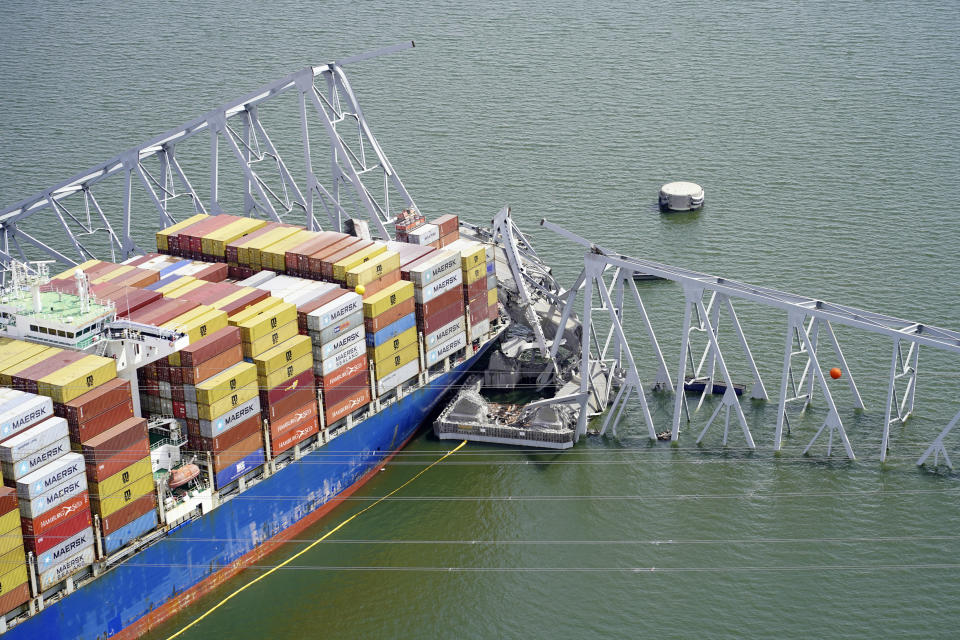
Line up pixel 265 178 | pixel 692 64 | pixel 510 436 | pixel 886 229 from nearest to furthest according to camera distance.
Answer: pixel 510 436 → pixel 886 229 → pixel 265 178 → pixel 692 64

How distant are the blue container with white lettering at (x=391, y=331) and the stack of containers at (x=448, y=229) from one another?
11.9 m

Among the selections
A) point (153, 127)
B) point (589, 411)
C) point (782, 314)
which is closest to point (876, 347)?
point (782, 314)

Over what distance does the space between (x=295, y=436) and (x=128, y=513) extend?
13.8 metres

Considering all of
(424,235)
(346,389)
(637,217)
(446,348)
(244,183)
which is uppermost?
(244,183)

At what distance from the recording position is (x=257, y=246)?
9419 centimetres

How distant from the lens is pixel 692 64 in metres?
164

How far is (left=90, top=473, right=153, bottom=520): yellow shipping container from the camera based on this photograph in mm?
70562

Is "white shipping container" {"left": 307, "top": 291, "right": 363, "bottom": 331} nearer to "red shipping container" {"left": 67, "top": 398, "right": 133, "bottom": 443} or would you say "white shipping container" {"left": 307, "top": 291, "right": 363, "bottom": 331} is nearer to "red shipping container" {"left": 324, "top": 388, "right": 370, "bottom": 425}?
"red shipping container" {"left": 324, "top": 388, "right": 370, "bottom": 425}

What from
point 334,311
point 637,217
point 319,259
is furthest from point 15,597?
point 637,217

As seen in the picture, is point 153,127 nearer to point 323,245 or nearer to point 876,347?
point 323,245

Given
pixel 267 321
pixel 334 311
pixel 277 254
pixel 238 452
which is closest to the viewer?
pixel 238 452

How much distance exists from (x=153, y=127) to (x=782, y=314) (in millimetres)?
75520

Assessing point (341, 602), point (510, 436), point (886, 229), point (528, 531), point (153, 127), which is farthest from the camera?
point (153, 127)

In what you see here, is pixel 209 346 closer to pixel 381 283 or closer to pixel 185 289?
pixel 185 289
